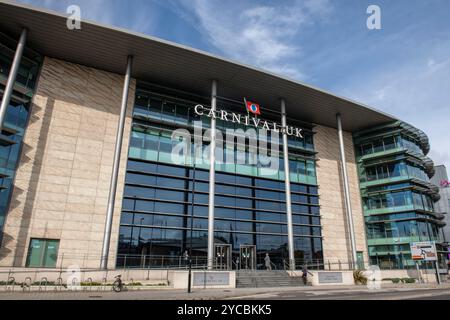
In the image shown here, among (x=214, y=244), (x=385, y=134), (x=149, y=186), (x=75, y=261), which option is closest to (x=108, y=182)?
(x=149, y=186)

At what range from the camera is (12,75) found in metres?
24.4

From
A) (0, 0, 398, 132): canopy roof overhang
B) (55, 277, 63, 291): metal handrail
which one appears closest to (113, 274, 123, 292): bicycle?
(55, 277, 63, 291): metal handrail

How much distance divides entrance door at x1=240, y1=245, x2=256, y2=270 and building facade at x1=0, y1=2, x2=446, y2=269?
0.33 ft

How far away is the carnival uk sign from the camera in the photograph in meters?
32.5

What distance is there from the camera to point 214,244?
30.2m

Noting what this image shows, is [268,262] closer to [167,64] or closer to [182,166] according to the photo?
[182,166]

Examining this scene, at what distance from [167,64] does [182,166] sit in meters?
9.57

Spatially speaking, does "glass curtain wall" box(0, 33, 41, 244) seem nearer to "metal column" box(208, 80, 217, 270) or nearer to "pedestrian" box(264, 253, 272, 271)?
"metal column" box(208, 80, 217, 270)

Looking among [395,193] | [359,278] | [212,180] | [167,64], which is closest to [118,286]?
[212,180]

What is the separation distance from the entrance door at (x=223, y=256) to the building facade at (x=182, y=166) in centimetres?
13

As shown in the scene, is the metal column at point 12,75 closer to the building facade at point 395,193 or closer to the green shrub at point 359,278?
the green shrub at point 359,278

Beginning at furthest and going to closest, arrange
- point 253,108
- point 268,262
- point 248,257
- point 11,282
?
point 253,108 → point 268,262 → point 248,257 → point 11,282
